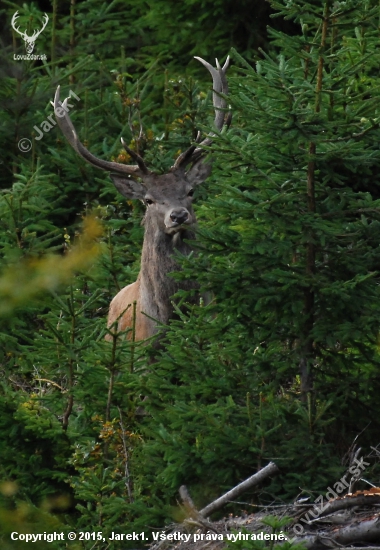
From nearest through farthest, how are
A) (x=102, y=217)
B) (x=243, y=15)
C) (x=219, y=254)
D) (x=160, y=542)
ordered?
(x=160, y=542) → (x=219, y=254) → (x=102, y=217) → (x=243, y=15)

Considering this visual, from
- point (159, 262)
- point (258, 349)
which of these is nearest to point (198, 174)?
point (159, 262)

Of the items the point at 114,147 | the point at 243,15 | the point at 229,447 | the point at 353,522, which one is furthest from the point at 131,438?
the point at 243,15

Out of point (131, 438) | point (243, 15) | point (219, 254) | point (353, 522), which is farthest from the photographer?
point (243, 15)

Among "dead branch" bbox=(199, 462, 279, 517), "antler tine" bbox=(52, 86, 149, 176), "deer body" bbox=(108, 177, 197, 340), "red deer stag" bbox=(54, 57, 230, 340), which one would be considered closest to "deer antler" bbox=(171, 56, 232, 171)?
"red deer stag" bbox=(54, 57, 230, 340)

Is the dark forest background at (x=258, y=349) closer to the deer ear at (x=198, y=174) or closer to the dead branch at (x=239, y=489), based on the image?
the dead branch at (x=239, y=489)

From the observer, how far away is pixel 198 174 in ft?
32.2

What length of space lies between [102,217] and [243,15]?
13.2 ft

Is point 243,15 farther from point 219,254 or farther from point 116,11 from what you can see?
point 219,254

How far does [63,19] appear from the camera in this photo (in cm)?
1408

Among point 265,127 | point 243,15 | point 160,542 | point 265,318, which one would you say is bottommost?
point 160,542

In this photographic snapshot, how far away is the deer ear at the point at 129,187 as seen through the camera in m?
10.1

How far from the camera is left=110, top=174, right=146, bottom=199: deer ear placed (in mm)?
10125

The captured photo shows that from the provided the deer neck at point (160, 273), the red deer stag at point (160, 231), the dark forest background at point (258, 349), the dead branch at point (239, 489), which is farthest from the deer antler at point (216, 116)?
the dead branch at point (239, 489)

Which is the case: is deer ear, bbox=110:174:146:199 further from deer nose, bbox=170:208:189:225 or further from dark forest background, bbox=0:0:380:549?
dark forest background, bbox=0:0:380:549
